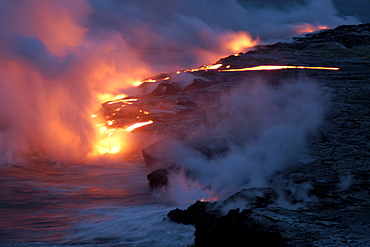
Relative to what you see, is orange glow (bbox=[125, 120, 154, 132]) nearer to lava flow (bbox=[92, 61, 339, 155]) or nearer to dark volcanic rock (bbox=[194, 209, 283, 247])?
lava flow (bbox=[92, 61, 339, 155])

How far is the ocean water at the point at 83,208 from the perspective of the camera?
5.97m

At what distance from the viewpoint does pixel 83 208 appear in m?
7.33

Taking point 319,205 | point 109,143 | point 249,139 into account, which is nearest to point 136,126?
point 109,143

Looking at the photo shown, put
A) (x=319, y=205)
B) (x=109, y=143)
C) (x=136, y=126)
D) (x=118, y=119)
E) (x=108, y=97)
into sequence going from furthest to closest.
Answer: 1. (x=108, y=97)
2. (x=118, y=119)
3. (x=136, y=126)
4. (x=109, y=143)
5. (x=319, y=205)

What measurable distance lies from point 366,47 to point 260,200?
16.2m

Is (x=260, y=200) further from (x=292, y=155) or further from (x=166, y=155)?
(x=166, y=155)

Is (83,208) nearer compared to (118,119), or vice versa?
(83,208)

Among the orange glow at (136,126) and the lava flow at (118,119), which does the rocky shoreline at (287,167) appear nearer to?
the lava flow at (118,119)

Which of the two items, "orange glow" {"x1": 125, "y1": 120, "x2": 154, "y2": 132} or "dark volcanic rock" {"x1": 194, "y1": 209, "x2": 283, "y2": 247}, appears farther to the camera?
"orange glow" {"x1": 125, "y1": 120, "x2": 154, "y2": 132}

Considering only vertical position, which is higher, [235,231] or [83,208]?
[83,208]

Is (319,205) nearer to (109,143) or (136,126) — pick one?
(109,143)

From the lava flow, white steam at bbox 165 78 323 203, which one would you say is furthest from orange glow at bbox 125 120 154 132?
white steam at bbox 165 78 323 203

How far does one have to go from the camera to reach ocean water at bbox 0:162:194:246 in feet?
19.6

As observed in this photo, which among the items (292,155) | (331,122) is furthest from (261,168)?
(331,122)
